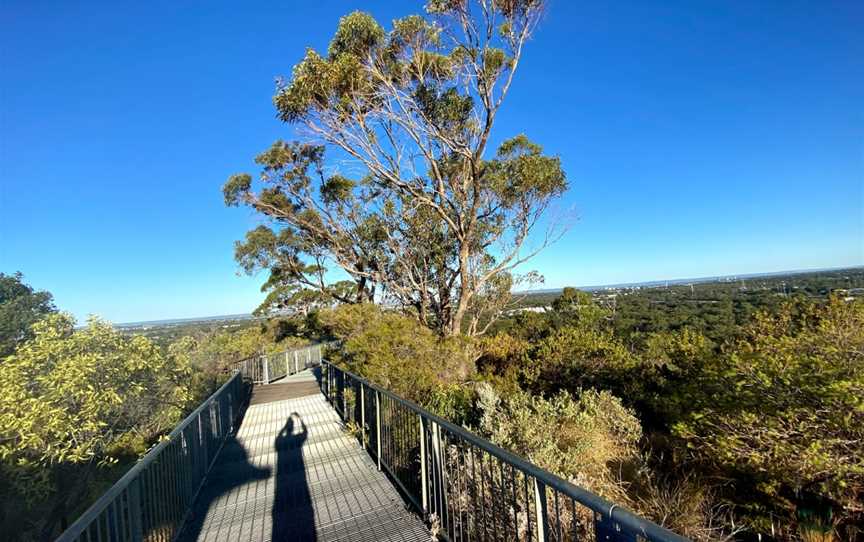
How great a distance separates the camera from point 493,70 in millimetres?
9938

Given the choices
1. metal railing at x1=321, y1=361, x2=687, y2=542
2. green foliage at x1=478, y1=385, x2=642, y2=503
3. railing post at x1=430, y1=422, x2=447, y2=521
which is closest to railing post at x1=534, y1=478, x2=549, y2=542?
metal railing at x1=321, y1=361, x2=687, y2=542

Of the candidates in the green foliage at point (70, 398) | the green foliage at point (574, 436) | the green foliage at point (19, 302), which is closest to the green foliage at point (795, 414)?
the green foliage at point (574, 436)

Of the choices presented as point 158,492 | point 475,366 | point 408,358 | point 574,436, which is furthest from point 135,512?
point 475,366

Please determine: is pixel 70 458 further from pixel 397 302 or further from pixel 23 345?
pixel 397 302

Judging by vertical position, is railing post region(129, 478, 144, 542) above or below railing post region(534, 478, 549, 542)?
below

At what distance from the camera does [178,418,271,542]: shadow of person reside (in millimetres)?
A: 3479

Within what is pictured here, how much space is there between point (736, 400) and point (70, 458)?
978 cm

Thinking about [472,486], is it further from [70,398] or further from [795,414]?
[70,398]

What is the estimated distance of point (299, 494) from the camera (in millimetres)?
3965

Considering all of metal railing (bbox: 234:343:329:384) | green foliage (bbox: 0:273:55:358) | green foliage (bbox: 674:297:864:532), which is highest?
green foliage (bbox: 0:273:55:358)

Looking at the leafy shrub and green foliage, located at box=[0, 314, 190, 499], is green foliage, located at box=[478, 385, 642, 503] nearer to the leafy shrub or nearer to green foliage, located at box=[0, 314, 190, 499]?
the leafy shrub

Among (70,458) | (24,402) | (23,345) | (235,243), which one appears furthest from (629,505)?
(235,243)

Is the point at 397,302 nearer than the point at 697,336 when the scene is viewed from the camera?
No

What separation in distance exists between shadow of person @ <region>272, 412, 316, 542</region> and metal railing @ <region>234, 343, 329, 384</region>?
25.9 ft
